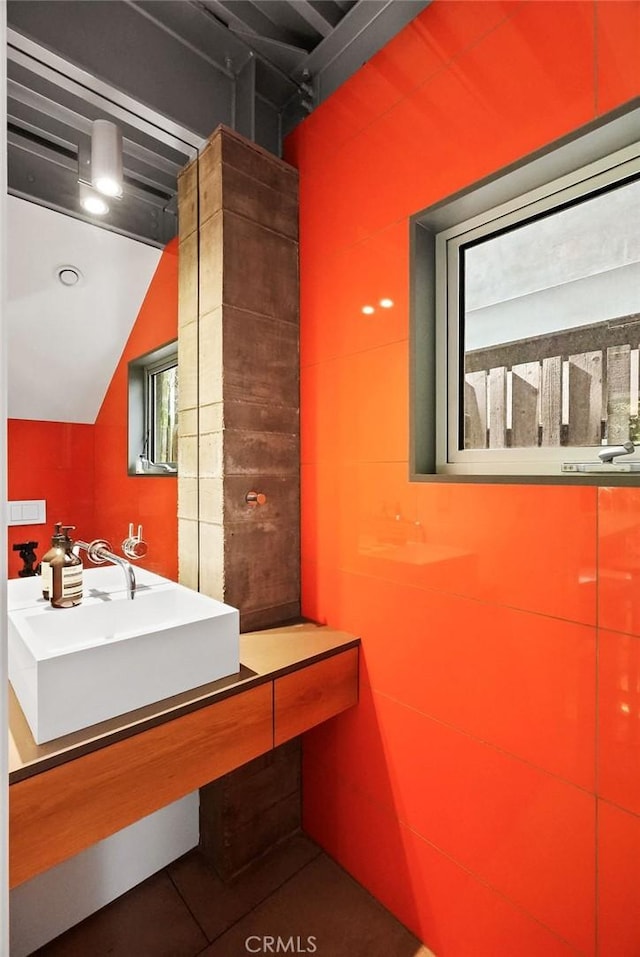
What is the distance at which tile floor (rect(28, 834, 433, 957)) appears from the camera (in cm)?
138

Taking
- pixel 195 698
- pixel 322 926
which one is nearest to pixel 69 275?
pixel 195 698

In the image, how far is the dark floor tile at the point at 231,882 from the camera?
4.88 feet

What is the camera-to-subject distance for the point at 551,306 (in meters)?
1.25

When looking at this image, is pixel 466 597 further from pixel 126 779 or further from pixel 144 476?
pixel 144 476

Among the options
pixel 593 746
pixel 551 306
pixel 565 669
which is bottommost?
pixel 593 746

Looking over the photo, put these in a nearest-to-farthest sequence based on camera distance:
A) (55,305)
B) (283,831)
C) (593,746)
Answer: (593,746), (55,305), (283,831)

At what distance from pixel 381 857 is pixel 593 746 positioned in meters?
0.87

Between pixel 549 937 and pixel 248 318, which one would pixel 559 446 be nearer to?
pixel 248 318

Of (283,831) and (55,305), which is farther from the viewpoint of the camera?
(283,831)

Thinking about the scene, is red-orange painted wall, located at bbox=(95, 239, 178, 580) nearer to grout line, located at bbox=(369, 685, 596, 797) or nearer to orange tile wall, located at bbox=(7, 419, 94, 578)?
orange tile wall, located at bbox=(7, 419, 94, 578)

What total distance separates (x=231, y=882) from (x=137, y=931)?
30 centimetres

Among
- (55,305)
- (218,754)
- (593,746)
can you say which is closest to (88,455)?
(55,305)

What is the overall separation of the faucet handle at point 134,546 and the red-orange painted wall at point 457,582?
571 mm

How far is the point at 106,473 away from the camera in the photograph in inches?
57.9
